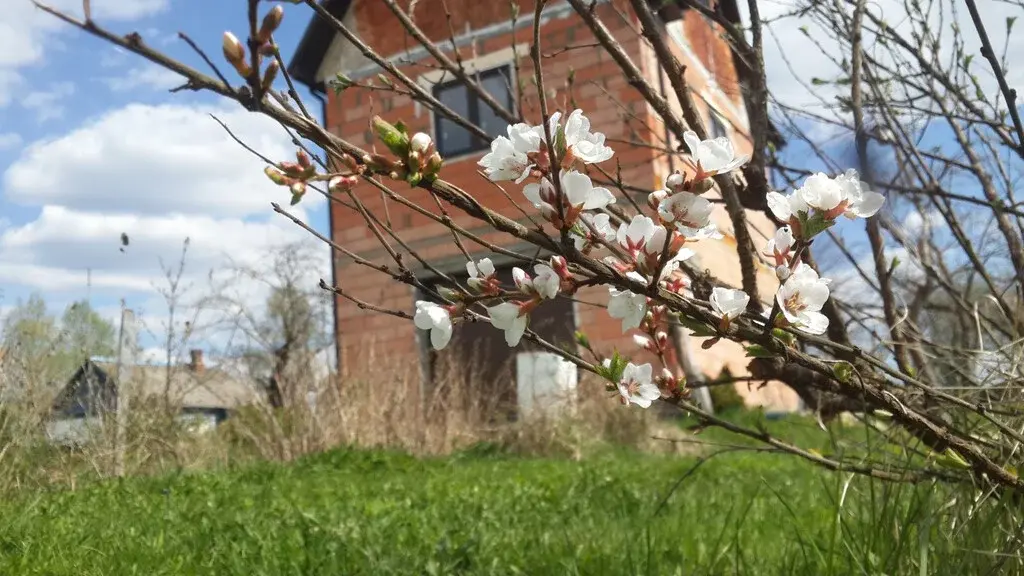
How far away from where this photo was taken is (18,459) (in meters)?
4.64

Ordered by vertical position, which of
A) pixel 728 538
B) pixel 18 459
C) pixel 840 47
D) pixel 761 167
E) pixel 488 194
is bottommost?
pixel 728 538

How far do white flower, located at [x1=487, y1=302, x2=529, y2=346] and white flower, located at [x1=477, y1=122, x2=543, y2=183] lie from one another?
0.17 m

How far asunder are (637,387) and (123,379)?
617 centimetres

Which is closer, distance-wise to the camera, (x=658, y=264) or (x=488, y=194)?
(x=658, y=264)

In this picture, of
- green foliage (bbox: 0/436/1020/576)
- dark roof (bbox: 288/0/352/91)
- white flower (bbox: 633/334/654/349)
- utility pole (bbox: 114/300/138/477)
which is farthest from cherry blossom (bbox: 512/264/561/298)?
dark roof (bbox: 288/0/352/91)

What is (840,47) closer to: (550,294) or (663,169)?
(550,294)

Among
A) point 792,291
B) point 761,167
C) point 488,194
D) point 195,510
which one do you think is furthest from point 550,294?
point 488,194

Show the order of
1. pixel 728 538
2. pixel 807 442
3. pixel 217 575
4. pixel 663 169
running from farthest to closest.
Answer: pixel 663 169 < pixel 807 442 < pixel 728 538 < pixel 217 575

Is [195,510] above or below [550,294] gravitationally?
below

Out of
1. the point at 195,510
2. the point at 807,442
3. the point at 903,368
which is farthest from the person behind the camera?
the point at 807,442

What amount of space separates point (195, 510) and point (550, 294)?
3.37 metres

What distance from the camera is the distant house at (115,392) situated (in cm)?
568

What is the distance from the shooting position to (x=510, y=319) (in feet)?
3.64

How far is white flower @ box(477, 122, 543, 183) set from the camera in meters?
1.07
